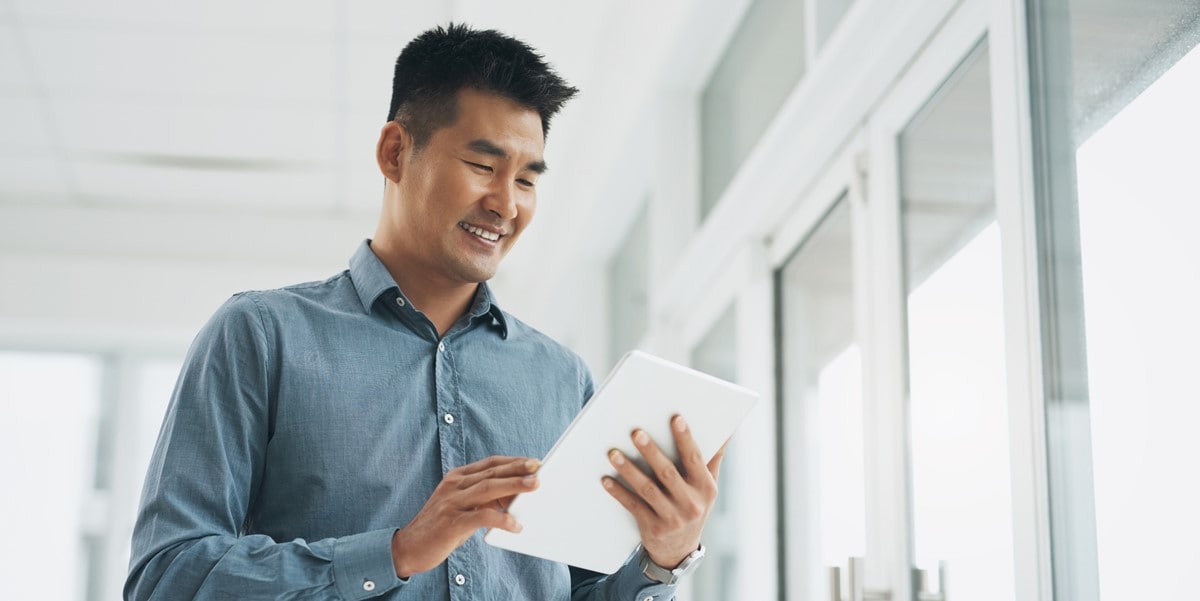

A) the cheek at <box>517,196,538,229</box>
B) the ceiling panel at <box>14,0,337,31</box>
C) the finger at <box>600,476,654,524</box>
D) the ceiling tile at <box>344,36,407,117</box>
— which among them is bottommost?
the finger at <box>600,476,654,524</box>

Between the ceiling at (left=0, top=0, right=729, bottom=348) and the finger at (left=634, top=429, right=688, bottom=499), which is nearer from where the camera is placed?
the finger at (left=634, top=429, right=688, bottom=499)

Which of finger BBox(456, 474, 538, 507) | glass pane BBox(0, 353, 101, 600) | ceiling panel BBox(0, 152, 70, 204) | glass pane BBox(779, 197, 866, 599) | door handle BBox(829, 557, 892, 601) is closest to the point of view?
finger BBox(456, 474, 538, 507)

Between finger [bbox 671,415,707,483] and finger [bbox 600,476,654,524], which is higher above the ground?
finger [bbox 671,415,707,483]

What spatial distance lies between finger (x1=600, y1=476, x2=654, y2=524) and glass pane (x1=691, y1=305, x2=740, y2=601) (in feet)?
6.40

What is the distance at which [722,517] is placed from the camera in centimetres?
356

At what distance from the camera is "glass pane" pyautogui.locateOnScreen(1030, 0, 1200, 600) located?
1.52 m

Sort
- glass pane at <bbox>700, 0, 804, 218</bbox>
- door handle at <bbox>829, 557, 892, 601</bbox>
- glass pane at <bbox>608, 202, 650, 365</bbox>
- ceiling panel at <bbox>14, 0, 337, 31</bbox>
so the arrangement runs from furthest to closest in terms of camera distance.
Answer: glass pane at <bbox>608, 202, 650, 365</bbox> < ceiling panel at <bbox>14, 0, 337, 31</bbox> < glass pane at <bbox>700, 0, 804, 218</bbox> < door handle at <bbox>829, 557, 892, 601</bbox>

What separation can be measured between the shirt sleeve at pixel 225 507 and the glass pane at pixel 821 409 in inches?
53.7

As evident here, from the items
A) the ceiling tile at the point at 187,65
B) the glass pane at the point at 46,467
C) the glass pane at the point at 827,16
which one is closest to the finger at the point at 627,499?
the glass pane at the point at 827,16

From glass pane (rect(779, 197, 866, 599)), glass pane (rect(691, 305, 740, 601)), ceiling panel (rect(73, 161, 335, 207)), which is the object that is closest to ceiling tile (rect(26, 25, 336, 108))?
ceiling panel (rect(73, 161, 335, 207))

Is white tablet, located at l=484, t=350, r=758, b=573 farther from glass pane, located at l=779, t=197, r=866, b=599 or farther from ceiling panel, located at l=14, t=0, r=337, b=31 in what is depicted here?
ceiling panel, located at l=14, t=0, r=337, b=31

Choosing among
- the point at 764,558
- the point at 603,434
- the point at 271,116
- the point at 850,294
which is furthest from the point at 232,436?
the point at 271,116

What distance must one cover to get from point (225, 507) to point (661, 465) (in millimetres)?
421

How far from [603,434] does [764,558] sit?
73.6 inches
